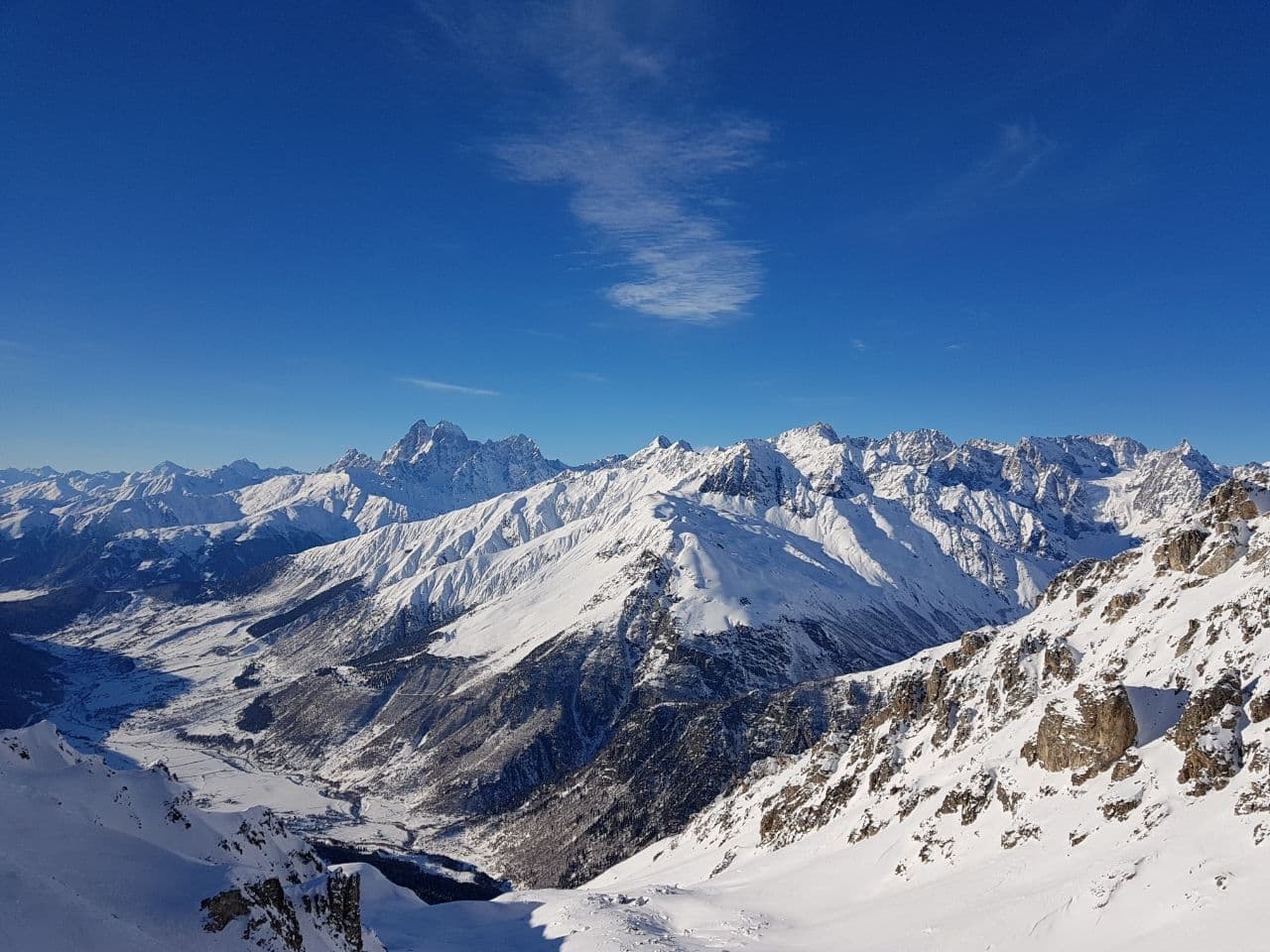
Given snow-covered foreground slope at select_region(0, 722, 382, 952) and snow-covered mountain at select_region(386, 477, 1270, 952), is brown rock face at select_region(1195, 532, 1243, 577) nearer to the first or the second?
snow-covered mountain at select_region(386, 477, 1270, 952)

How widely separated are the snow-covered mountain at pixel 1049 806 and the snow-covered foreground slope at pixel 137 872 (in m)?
36.6

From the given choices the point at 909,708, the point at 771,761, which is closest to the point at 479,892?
the point at 771,761

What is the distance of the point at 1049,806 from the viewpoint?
6831 cm

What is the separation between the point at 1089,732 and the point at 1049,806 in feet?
27.0

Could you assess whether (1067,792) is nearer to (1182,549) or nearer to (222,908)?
(1182,549)

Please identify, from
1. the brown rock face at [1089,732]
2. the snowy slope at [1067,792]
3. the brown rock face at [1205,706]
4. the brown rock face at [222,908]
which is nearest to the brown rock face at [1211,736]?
the brown rock face at [1205,706]

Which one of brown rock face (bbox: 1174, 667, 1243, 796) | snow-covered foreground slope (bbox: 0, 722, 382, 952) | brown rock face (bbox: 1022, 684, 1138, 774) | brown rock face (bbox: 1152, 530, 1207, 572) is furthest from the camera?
brown rock face (bbox: 1152, 530, 1207, 572)

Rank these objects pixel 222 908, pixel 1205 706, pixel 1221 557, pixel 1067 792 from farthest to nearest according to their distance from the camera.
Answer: pixel 1221 557 → pixel 1067 792 → pixel 1205 706 → pixel 222 908

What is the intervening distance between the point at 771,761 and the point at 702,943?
85753mm

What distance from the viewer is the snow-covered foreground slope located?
116 feet

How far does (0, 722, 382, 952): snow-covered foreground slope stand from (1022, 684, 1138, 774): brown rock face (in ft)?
219

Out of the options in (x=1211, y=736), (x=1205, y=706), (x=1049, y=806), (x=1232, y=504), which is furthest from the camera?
(x=1232, y=504)

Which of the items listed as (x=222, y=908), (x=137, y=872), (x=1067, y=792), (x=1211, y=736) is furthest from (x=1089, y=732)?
(x=137, y=872)

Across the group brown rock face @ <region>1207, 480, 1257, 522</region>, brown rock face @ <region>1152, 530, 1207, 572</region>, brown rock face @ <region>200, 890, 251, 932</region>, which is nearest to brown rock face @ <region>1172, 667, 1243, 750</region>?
brown rock face @ <region>1152, 530, 1207, 572</region>
